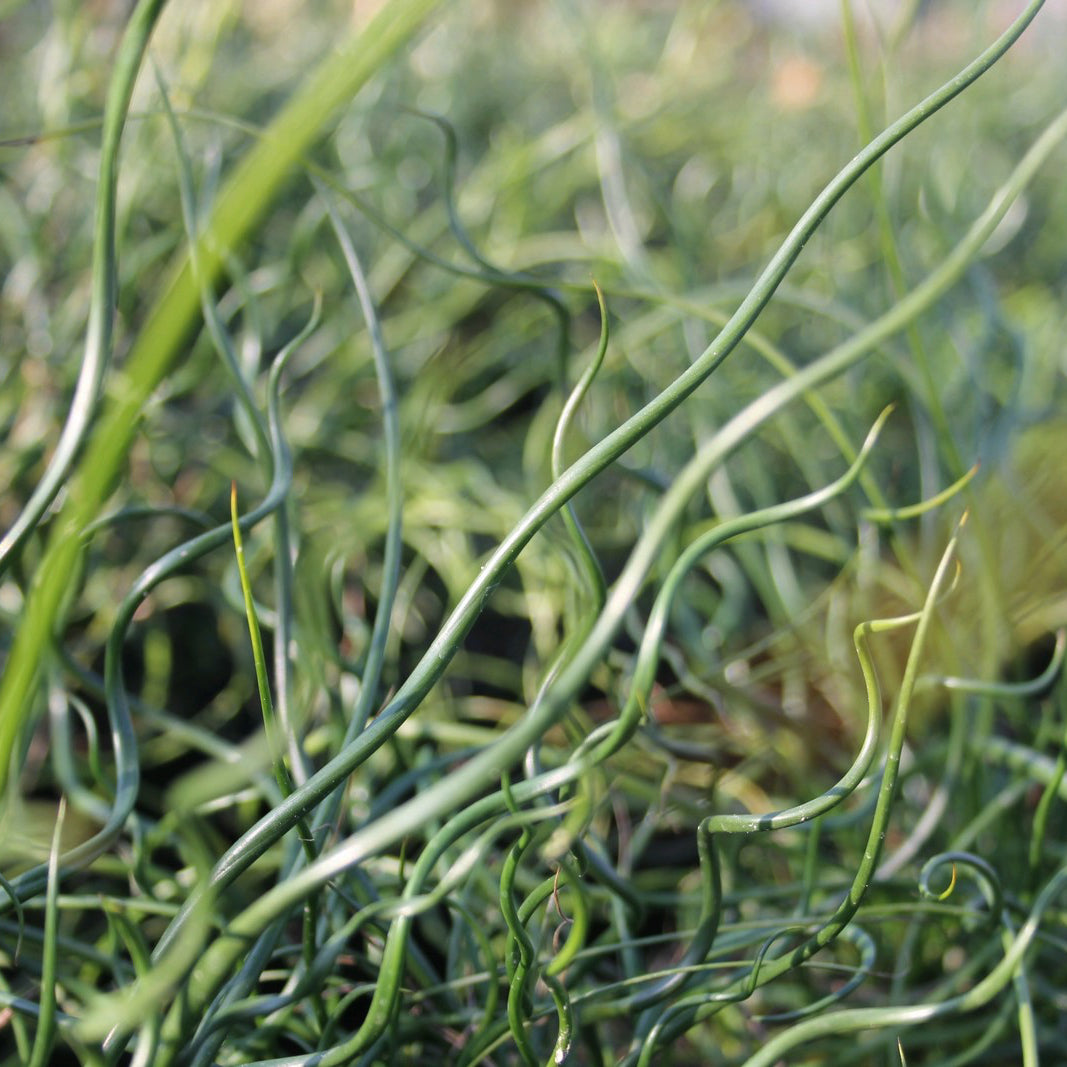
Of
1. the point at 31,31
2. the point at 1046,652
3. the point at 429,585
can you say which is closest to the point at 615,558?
the point at 429,585

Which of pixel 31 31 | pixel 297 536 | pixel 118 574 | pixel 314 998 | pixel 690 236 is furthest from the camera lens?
pixel 31 31

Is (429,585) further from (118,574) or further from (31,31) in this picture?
(31,31)

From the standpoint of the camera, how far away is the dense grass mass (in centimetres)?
18

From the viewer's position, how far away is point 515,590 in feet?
1.78

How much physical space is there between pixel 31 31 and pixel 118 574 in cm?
99

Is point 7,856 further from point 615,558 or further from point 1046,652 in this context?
point 1046,652

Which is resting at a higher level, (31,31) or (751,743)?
(31,31)

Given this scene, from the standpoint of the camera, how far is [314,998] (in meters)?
0.24

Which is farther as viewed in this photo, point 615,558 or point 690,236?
point 690,236

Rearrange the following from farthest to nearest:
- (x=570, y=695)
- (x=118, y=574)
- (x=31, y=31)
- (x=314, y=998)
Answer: (x=31, y=31)
(x=118, y=574)
(x=314, y=998)
(x=570, y=695)

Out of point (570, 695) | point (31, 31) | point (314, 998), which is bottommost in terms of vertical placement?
point (314, 998)

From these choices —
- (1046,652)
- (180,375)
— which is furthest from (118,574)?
(1046,652)

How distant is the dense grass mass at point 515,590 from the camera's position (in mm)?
181

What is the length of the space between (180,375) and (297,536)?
0.70ft
